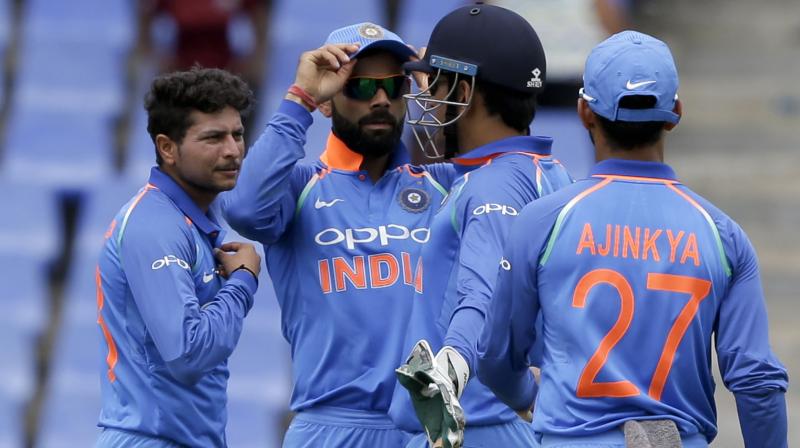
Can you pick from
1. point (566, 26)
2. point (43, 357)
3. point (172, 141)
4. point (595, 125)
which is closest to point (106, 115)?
point (43, 357)

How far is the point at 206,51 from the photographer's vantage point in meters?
9.66

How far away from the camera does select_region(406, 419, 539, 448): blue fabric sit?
3969 mm

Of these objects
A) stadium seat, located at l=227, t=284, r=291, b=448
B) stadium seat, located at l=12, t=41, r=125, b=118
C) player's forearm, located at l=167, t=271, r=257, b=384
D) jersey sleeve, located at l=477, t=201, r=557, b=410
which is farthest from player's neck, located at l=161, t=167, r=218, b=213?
stadium seat, located at l=12, t=41, r=125, b=118

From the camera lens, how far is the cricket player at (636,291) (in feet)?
10.7

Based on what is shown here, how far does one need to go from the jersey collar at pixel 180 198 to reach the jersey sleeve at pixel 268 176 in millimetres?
77

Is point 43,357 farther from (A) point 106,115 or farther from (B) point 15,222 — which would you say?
(A) point 106,115

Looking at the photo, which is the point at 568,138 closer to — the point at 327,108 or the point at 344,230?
the point at 327,108

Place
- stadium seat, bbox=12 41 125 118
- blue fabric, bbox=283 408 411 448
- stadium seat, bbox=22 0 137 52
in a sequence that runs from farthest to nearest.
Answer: stadium seat, bbox=22 0 137 52 → stadium seat, bbox=12 41 125 118 → blue fabric, bbox=283 408 411 448

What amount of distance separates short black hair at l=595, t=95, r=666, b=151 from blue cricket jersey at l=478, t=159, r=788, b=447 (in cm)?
5

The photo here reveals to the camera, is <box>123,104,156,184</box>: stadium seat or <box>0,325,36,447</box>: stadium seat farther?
<box>123,104,156,184</box>: stadium seat

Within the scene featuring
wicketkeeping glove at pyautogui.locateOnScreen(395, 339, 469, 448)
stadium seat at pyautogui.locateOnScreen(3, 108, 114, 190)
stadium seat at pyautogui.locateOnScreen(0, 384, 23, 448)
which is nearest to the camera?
wicketkeeping glove at pyautogui.locateOnScreen(395, 339, 469, 448)

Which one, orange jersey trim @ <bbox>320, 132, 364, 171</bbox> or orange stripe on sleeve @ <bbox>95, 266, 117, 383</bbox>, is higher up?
orange jersey trim @ <bbox>320, 132, 364, 171</bbox>

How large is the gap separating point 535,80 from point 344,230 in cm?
78

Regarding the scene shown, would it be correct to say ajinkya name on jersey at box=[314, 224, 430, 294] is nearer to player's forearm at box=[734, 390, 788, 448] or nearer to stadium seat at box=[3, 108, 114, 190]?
player's forearm at box=[734, 390, 788, 448]
